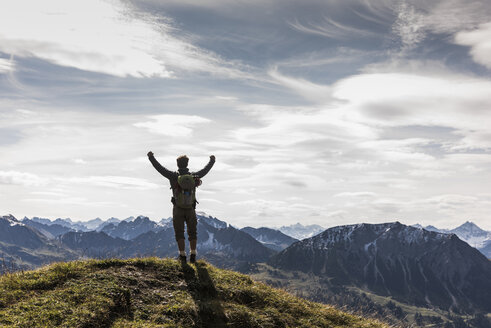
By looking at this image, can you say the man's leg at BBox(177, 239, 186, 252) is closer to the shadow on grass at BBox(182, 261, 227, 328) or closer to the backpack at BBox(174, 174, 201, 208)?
the shadow on grass at BBox(182, 261, 227, 328)

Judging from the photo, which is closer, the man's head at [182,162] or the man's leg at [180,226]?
the man's leg at [180,226]

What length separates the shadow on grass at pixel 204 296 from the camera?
11.0 meters

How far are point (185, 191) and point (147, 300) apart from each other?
5.25 meters

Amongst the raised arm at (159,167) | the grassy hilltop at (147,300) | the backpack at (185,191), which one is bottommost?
the grassy hilltop at (147,300)

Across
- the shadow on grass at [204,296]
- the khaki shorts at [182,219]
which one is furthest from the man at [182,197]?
the shadow on grass at [204,296]

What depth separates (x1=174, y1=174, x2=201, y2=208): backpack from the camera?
15484mm

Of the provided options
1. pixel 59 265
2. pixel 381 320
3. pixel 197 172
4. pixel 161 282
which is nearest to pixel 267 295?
pixel 161 282

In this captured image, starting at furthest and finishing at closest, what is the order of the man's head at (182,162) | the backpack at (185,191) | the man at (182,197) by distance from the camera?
the man's head at (182,162)
the man at (182,197)
the backpack at (185,191)

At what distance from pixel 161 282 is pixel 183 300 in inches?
75.3

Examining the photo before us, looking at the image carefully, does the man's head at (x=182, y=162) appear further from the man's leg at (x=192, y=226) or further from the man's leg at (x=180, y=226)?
the man's leg at (x=192, y=226)

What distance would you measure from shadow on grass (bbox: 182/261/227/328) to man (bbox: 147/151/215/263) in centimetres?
125

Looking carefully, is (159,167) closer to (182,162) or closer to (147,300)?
(182,162)

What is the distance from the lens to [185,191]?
15.6 metres

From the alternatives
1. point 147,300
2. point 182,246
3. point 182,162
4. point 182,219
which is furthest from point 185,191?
point 147,300
